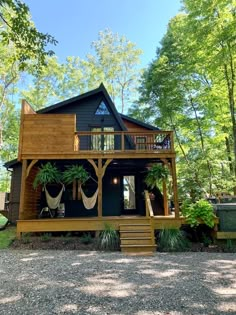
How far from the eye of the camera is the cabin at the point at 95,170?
29.4 ft

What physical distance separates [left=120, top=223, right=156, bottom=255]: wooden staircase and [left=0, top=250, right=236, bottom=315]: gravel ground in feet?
2.28

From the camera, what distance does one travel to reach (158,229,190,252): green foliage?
7887 mm

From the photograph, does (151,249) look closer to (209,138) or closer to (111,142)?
(111,142)

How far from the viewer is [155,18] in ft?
54.2

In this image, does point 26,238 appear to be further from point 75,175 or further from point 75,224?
point 75,175

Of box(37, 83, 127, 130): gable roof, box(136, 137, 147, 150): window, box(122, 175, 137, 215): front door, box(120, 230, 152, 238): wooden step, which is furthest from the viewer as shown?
box(136, 137, 147, 150): window

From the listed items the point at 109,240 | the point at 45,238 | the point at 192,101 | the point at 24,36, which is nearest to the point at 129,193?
the point at 109,240

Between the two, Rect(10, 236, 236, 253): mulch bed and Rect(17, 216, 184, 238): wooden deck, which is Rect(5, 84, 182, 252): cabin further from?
Rect(10, 236, 236, 253): mulch bed

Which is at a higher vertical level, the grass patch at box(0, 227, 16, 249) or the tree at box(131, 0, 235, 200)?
the tree at box(131, 0, 235, 200)

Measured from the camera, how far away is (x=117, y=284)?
15.2 ft

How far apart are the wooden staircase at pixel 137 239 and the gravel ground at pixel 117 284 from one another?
2.28 feet

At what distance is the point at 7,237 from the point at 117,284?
623 centimetres

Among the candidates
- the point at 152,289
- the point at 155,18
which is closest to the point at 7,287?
the point at 152,289

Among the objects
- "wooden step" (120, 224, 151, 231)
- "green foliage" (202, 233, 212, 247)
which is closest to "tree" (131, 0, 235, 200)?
"green foliage" (202, 233, 212, 247)
